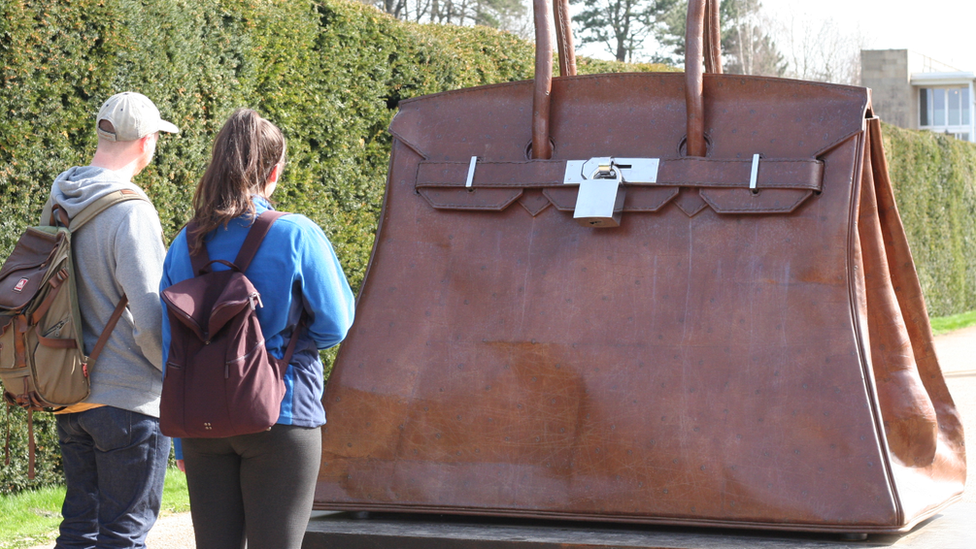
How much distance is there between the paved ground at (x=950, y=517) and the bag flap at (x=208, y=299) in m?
1.13

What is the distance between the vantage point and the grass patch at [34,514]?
4199mm

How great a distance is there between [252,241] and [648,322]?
871 millimetres

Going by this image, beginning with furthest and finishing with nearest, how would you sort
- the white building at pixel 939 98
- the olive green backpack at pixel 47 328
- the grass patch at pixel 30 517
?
the white building at pixel 939 98 < the grass patch at pixel 30 517 < the olive green backpack at pixel 47 328

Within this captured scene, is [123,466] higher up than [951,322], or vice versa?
[951,322]

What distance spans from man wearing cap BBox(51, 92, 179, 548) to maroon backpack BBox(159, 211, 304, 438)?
19.7 inches

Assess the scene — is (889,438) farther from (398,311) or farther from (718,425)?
(398,311)

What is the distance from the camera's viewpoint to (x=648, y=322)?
7.07 ft

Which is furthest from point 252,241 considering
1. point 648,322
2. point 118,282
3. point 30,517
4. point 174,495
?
point 174,495

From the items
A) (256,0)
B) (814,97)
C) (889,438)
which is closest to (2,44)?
(256,0)

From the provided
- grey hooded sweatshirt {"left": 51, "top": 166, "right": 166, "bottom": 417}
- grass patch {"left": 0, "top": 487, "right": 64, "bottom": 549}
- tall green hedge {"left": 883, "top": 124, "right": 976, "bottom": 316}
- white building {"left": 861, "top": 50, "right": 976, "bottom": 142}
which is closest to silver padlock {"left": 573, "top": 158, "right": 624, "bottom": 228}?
grey hooded sweatshirt {"left": 51, "top": 166, "right": 166, "bottom": 417}

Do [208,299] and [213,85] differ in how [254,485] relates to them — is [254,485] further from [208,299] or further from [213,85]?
[213,85]

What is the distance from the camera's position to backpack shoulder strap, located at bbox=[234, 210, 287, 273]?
1928 millimetres

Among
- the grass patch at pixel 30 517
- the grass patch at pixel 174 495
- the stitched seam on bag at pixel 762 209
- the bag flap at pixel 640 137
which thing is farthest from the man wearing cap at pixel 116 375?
the grass patch at pixel 174 495

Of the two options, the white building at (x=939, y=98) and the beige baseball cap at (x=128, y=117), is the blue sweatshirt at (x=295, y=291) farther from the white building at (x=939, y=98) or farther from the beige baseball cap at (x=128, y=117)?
the white building at (x=939, y=98)
